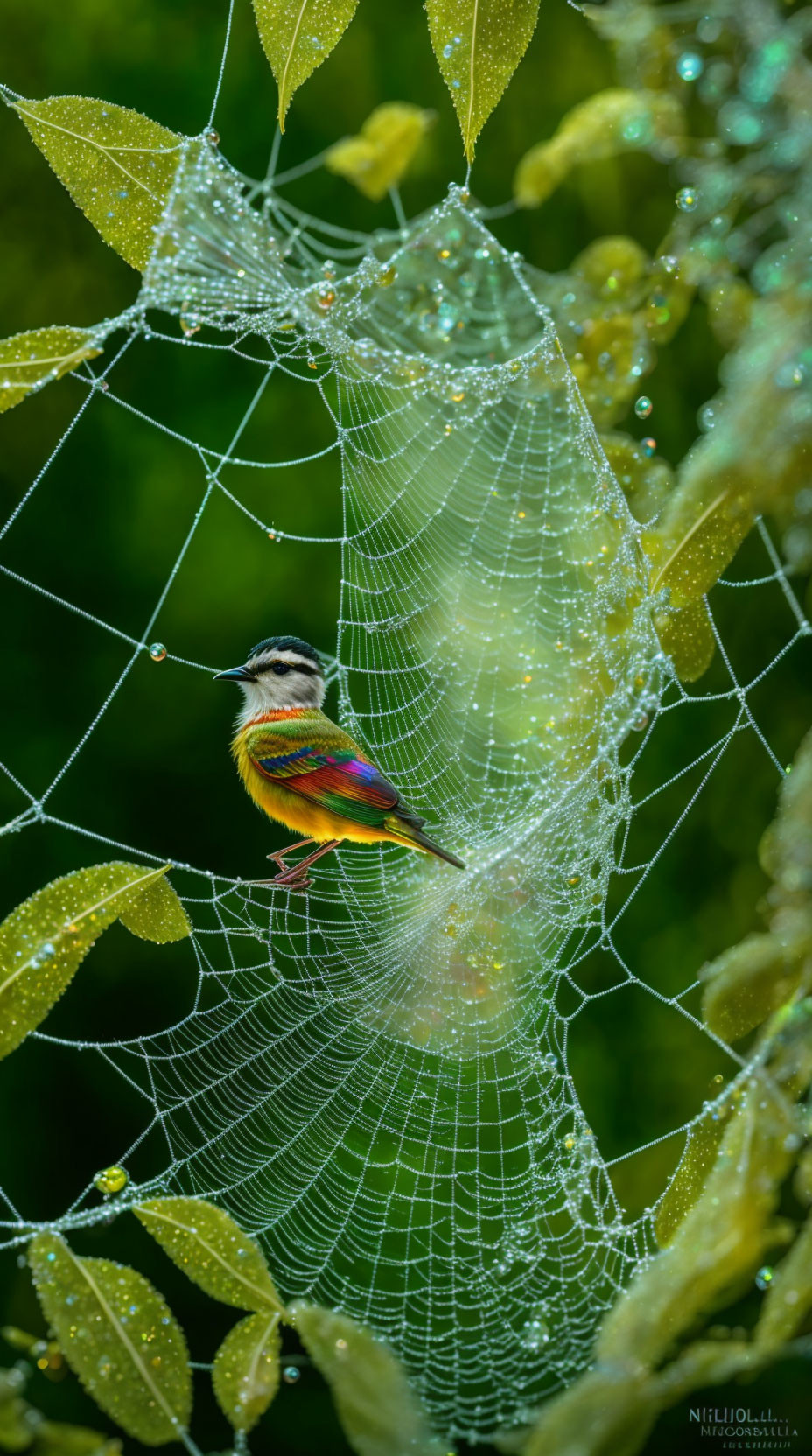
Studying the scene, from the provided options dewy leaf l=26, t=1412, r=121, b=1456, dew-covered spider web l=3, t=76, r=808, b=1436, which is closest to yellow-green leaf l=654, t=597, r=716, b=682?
dew-covered spider web l=3, t=76, r=808, b=1436

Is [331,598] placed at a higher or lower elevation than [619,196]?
lower

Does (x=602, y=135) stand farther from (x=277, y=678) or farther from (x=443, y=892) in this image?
(x=443, y=892)

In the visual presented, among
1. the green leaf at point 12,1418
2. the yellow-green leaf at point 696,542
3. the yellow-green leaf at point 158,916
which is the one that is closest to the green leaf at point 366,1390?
the green leaf at point 12,1418

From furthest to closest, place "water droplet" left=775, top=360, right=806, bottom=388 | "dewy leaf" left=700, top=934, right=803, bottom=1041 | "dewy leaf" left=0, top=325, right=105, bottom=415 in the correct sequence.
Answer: "dewy leaf" left=0, top=325, right=105, bottom=415 < "dewy leaf" left=700, top=934, right=803, bottom=1041 < "water droplet" left=775, top=360, right=806, bottom=388

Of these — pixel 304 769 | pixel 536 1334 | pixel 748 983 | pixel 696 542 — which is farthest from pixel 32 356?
pixel 536 1334

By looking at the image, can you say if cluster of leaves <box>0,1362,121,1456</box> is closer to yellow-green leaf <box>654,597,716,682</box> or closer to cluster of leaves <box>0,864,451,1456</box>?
cluster of leaves <box>0,864,451,1456</box>

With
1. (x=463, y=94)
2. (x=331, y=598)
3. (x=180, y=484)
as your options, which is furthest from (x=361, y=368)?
(x=180, y=484)

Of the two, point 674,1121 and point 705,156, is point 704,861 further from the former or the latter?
point 705,156
